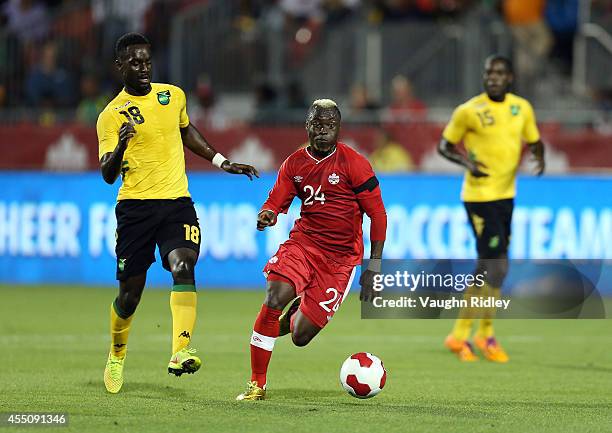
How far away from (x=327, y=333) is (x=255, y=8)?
1068cm

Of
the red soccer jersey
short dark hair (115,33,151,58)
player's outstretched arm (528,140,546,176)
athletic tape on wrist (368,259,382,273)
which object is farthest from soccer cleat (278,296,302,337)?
player's outstretched arm (528,140,546,176)

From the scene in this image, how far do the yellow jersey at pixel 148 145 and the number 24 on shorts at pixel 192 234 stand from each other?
260 millimetres

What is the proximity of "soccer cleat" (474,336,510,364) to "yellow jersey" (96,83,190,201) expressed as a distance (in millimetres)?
3687

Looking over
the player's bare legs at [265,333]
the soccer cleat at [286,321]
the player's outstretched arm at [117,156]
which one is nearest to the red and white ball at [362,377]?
the player's bare legs at [265,333]

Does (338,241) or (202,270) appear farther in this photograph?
(202,270)

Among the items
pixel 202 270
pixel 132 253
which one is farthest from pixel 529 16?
pixel 132 253

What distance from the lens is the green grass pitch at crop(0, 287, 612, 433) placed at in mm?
8125

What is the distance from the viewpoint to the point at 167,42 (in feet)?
76.5

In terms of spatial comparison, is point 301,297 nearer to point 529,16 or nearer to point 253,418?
point 253,418

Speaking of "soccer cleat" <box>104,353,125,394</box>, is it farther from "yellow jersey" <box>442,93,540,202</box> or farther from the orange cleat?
"yellow jersey" <box>442,93,540,202</box>

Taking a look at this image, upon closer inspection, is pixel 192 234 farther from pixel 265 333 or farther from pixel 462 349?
pixel 462 349

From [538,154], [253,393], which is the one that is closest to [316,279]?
[253,393]

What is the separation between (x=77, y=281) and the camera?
18.6m

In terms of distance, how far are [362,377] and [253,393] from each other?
0.74m
